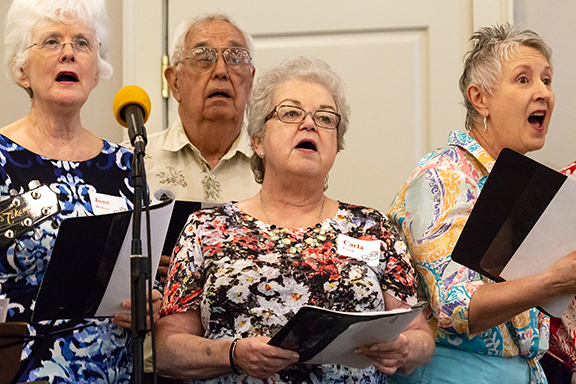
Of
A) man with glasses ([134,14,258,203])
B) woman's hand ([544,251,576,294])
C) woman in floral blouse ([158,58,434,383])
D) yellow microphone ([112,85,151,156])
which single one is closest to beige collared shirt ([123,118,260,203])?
man with glasses ([134,14,258,203])

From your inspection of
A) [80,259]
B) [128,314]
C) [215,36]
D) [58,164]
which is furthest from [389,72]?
[80,259]

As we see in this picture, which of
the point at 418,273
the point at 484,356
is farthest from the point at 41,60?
the point at 484,356

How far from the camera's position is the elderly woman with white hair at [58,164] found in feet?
6.23

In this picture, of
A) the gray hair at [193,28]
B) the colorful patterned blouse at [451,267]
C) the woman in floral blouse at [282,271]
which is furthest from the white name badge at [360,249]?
the gray hair at [193,28]

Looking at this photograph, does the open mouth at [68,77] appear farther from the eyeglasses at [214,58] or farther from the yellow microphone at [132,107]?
the eyeglasses at [214,58]

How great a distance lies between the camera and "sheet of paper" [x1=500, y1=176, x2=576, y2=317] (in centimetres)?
177

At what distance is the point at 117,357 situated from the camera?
6.58 feet

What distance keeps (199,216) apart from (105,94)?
5.90ft

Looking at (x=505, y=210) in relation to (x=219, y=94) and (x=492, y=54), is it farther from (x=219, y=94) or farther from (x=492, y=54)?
(x=219, y=94)

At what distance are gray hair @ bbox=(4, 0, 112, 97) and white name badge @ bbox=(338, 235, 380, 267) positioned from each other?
1.05 m

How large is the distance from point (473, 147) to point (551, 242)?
1.54ft

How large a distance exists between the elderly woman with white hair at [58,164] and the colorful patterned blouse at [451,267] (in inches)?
31.9

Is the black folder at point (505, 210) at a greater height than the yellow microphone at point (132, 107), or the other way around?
the yellow microphone at point (132, 107)

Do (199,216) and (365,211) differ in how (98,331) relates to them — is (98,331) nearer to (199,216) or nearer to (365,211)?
(199,216)
